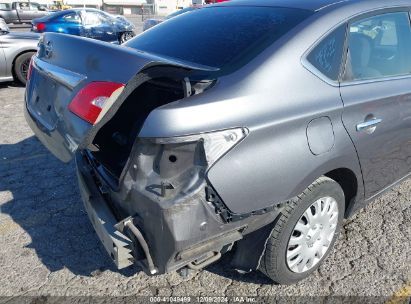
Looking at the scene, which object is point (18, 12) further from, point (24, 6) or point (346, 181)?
point (346, 181)

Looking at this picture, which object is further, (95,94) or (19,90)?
(19,90)

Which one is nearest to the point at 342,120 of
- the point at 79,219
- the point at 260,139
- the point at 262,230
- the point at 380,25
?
the point at 260,139

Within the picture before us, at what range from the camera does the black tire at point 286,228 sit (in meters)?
2.17

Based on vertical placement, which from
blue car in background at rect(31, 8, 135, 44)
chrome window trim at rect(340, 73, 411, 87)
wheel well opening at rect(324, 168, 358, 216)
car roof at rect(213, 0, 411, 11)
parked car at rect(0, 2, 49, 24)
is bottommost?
parked car at rect(0, 2, 49, 24)

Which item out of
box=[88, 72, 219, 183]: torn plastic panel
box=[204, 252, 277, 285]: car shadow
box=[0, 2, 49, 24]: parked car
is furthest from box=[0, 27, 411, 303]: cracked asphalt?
box=[0, 2, 49, 24]: parked car

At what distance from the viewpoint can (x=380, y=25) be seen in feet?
8.91

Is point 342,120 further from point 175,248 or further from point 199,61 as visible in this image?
point 175,248

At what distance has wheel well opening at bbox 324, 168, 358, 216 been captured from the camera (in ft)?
7.89

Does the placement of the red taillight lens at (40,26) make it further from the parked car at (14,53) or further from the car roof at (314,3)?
the car roof at (314,3)

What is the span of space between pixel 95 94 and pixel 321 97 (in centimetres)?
125

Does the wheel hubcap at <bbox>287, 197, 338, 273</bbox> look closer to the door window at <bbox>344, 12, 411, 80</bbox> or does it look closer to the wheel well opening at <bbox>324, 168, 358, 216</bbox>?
the wheel well opening at <bbox>324, 168, 358, 216</bbox>

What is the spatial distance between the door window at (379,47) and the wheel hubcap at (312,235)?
2.79ft

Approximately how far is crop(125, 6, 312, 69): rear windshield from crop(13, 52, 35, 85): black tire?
17.9ft

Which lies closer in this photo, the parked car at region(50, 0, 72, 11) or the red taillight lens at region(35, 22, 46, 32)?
the red taillight lens at region(35, 22, 46, 32)
